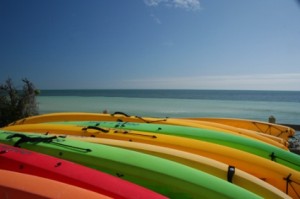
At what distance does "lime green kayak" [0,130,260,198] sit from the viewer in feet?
8.09

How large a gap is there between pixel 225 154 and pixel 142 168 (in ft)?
4.02

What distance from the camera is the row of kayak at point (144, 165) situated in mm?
2199

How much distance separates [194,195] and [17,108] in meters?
6.50

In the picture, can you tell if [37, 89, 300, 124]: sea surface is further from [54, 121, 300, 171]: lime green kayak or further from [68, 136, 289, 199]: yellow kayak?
[68, 136, 289, 199]: yellow kayak

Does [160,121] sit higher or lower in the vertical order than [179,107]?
lower

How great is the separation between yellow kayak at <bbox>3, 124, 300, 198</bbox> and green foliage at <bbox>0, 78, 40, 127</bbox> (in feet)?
13.6

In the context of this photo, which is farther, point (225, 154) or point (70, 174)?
point (225, 154)

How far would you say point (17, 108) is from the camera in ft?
25.8

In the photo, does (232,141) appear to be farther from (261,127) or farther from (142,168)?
(261,127)

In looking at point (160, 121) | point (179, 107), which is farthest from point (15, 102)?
point (179, 107)

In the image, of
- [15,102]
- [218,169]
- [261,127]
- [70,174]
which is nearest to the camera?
[70,174]

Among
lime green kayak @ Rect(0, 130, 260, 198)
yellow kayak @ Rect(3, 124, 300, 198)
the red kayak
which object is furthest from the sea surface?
the red kayak

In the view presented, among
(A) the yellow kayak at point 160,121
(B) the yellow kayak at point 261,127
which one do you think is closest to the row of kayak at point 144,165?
(A) the yellow kayak at point 160,121

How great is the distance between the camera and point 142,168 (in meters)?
2.62
